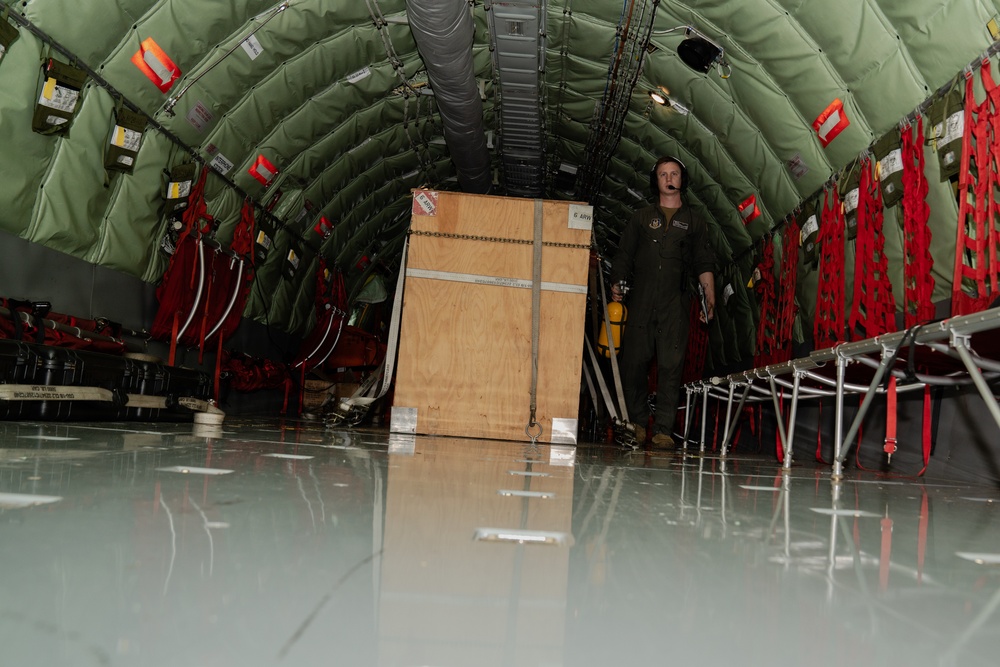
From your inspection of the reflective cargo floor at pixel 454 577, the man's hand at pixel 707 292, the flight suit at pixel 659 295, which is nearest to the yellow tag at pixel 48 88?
the reflective cargo floor at pixel 454 577

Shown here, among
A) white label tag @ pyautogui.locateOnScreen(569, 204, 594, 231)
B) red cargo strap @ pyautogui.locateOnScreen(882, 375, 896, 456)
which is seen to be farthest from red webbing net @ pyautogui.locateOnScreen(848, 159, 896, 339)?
white label tag @ pyautogui.locateOnScreen(569, 204, 594, 231)

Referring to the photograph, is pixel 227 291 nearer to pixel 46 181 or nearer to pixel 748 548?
pixel 46 181

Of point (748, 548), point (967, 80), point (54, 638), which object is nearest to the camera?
point (54, 638)

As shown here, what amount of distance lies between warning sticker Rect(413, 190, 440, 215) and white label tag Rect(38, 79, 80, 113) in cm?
233

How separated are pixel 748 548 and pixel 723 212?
7.71 m

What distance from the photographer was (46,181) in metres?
5.36

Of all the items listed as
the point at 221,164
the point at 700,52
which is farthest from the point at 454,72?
the point at 221,164

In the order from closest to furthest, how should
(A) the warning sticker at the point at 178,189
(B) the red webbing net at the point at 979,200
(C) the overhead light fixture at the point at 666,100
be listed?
(B) the red webbing net at the point at 979,200 < (A) the warning sticker at the point at 178,189 < (C) the overhead light fixture at the point at 666,100

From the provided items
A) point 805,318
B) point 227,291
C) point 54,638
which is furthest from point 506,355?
point 54,638

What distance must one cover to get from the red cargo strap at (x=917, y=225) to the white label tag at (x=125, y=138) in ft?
17.5

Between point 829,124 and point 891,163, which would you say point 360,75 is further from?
point 891,163

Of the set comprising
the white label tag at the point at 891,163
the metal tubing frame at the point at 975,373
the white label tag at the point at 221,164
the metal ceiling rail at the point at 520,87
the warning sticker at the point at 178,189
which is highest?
the metal ceiling rail at the point at 520,87

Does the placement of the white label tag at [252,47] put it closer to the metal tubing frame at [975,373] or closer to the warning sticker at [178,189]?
the warning sticker at [178,189]

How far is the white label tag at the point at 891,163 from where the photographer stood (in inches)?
195
